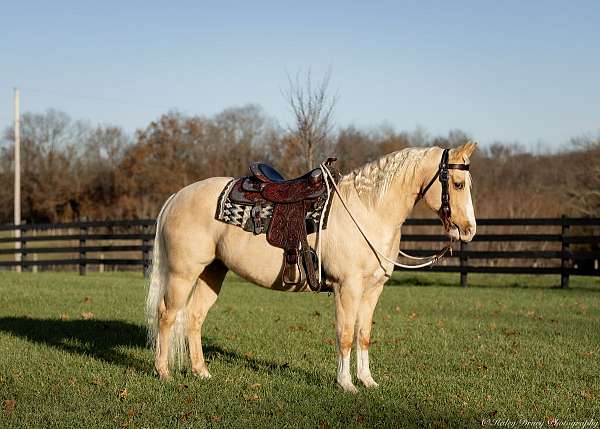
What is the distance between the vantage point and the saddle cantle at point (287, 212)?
6.07 m

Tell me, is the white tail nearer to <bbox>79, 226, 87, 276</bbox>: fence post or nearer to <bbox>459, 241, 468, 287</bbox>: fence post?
<bbox>459, 241, 468, 287</bbox>: fence post

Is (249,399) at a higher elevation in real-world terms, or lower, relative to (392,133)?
lower

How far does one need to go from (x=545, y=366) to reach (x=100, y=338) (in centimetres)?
529

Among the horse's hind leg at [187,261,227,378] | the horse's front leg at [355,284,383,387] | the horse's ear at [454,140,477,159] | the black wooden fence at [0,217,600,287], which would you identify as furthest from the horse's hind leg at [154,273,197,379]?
the black wooden fence at [0,217,600,287]

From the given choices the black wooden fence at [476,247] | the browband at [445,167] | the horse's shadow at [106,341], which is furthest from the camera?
the black wooden fence at [476,247]

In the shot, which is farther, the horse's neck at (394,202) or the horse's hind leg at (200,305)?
the horse's hind leg at (200,305)

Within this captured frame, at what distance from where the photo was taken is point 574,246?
24016mm

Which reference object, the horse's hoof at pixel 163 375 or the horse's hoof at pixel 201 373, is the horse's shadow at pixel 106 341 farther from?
the horse's hoof at pixel 201 373

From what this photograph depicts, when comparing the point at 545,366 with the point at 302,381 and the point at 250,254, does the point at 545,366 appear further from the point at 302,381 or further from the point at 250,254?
the point at 250,254

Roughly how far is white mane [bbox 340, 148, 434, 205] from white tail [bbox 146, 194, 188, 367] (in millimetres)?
2106

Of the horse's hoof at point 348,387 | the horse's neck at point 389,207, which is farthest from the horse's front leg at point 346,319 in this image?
the horse's neck at point 389,207

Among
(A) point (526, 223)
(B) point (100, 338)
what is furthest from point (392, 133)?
(B) point (100, 338)

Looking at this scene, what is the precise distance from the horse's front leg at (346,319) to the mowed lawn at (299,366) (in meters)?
0.19

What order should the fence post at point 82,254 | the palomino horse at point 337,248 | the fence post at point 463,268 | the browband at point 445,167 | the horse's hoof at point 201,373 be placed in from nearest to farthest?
the browband at point 445,167, the palomino horse at point 337,248, the horse's hoof at point 201,373, the fence post at point 463,268, the fence post at point 82,254
